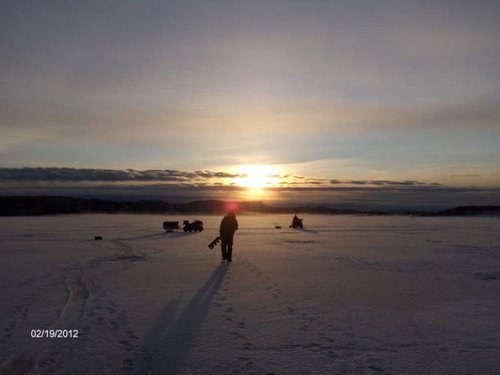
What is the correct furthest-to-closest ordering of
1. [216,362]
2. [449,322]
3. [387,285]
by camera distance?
[387,285], [449,322], [216,362]

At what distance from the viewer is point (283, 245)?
67.3 ft

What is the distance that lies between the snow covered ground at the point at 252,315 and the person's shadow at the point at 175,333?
21 mm

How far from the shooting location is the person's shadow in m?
5.88

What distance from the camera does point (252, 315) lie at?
8.13 metres

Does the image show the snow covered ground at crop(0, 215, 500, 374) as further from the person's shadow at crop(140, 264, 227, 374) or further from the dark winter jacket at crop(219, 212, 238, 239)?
the dark winter jacket at crop(219, 212, 238, 239)

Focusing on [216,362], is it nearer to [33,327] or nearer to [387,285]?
[33,327]

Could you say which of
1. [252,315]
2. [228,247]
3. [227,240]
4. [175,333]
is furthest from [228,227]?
[175,333]

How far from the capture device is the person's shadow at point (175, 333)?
5884 millimetres

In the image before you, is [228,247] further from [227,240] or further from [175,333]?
[175,333]

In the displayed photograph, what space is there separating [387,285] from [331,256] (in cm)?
547

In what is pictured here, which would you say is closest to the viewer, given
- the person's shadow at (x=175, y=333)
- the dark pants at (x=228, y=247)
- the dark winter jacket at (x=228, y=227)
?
the person's shadow at (x=175, y=333)

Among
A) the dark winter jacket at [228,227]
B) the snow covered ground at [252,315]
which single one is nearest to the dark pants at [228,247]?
the dark winter jacket at [228,227]

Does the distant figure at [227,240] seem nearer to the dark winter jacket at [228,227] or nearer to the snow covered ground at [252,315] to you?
the dark winter jacket at [228,227]

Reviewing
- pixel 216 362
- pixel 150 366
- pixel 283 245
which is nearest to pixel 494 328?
pixel 216 362
